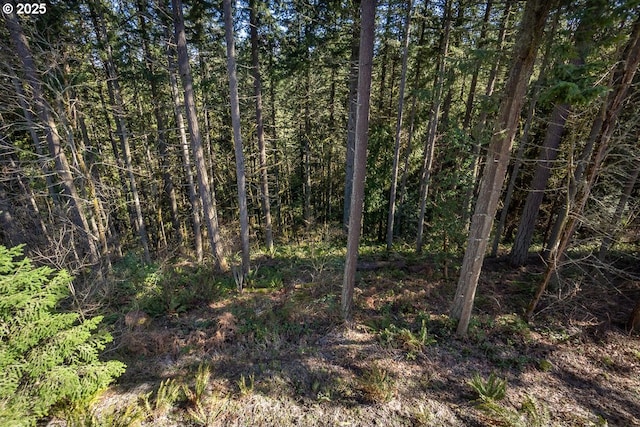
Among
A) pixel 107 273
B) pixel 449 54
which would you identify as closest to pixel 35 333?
pixel 107 273

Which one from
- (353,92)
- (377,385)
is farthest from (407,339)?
(353,92)

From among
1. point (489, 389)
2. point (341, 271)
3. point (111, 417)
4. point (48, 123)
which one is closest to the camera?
point (111, 417)

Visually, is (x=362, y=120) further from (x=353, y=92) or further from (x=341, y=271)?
(x=353, y=92)

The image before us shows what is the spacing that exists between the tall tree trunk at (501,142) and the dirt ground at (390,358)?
4.15ft

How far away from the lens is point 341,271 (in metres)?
10.2

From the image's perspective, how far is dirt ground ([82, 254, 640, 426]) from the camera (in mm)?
5016

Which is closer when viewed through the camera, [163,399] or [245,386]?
[163,399]

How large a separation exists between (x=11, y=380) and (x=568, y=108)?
1314 centimetres

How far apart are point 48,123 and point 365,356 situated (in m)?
9.15

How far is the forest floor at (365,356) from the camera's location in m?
4.98

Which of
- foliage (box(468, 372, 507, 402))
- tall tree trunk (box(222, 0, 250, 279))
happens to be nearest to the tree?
foliage (box(468, 372, 507, 402))

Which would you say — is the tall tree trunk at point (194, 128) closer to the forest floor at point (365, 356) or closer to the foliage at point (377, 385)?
the forest floor at point (365, 356)

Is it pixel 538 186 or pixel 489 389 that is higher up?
pixel 538 186

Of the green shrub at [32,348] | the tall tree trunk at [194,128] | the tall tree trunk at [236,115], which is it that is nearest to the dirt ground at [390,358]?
the green shrub at [32,348]
